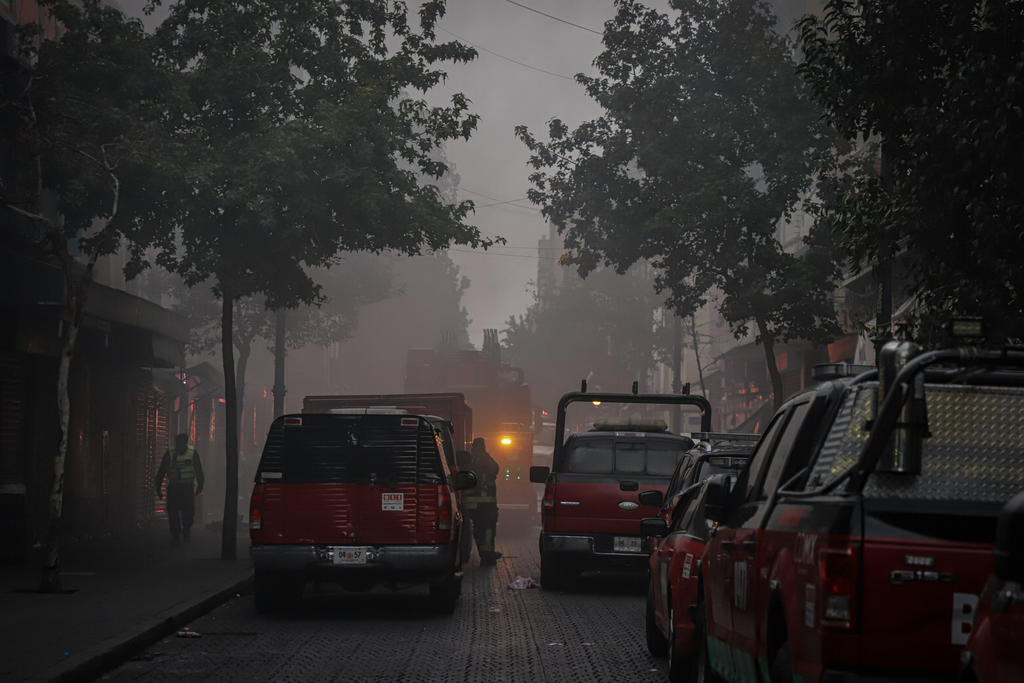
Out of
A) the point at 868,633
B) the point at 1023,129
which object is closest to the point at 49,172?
the point at 1023,129

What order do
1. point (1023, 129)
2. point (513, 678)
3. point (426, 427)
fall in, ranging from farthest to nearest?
point (426, 427)
point (1023, 129)
point (513, 678)

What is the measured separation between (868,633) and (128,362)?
27639 millimetres

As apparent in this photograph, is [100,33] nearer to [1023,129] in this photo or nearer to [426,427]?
[426,427]

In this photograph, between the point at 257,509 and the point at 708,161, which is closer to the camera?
the point at 257,509

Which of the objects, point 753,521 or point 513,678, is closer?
point 753,521

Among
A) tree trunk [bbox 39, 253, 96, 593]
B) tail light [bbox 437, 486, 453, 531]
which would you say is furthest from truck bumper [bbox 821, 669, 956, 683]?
tree trunk [bbox 39, 253, 96, 593]

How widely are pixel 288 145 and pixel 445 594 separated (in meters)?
8.38

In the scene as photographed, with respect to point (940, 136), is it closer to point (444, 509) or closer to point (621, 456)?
point (444, 509)

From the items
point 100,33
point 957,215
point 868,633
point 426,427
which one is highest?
point 100,33

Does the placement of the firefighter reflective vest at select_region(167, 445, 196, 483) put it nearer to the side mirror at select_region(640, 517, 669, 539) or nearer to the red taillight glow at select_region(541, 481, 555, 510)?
the red taillight glow at select_region(541, 481, 555, 510)

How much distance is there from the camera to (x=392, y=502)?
1487 centimetres

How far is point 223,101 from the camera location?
71.4ft

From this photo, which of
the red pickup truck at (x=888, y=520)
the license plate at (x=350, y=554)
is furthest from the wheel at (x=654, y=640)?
the red pickup truck at (x=888, y=520)

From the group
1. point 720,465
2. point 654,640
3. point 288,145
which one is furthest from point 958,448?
point 288,145
